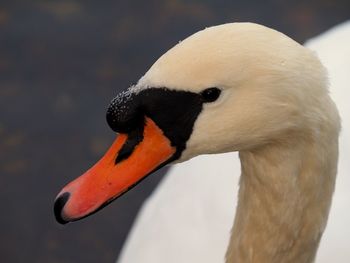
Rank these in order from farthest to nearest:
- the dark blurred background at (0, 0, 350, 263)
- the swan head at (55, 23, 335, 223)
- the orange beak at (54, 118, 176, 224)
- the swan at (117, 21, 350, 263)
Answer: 1. the dark blurred background at (0, 0, 350, 263)
2. the swan at (117, 21, 350, 263)
3. the orange beak at (54, 118, 176, 224)
4. the swan head at (55, 23, 335, 223)

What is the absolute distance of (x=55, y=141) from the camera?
3.89 metres

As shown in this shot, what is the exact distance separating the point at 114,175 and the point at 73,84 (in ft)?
7.82

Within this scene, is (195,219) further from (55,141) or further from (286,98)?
(55,141)

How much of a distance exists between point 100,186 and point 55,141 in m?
2.26

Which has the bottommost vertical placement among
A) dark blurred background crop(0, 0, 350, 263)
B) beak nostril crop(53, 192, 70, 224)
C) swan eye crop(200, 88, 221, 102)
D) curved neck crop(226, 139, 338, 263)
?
dark blurred background crop(0, 0, 350, 263)

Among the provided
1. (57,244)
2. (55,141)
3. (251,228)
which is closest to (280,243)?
(251,228)

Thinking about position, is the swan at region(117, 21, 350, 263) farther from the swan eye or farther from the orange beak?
the swan eye

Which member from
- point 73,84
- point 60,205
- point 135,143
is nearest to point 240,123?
point 135,143

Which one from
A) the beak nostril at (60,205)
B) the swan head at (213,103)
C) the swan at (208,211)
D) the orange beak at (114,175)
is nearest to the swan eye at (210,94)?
the swan head at (213,103)

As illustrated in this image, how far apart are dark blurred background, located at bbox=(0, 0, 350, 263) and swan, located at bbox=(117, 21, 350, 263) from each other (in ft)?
2.64

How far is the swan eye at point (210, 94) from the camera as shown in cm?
150

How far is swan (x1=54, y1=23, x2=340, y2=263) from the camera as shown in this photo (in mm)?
1503

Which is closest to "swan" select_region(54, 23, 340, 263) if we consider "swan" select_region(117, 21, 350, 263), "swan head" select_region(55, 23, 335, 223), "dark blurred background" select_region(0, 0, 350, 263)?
"swan head" select_region(55, 23, 335, 223)

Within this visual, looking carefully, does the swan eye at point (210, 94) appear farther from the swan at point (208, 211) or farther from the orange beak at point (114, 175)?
the swan at point (208, 211)
